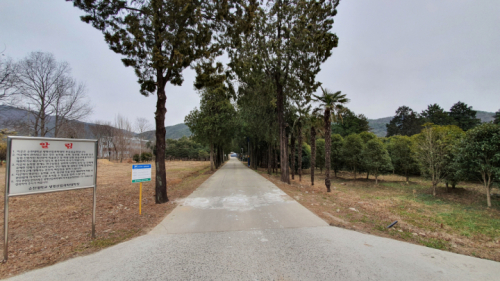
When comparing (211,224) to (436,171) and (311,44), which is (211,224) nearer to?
(311,44)

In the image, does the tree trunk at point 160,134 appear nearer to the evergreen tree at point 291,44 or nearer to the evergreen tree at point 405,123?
the evergreen tree at point 291,44

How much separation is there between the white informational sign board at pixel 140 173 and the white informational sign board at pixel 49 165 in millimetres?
1782

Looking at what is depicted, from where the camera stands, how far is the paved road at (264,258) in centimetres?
325

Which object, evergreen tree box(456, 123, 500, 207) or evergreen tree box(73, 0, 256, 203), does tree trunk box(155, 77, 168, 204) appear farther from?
evergreen tree box(456, 123, 500, 207)

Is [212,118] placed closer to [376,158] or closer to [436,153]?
[376,158]

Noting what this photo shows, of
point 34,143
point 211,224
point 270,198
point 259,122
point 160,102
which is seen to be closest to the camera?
point 34,143

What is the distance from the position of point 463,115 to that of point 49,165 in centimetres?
7900

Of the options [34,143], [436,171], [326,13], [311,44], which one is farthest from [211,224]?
[436,171]

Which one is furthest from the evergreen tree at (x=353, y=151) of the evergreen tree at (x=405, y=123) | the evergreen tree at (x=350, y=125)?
the evergreen tree at (x=405, y=123)

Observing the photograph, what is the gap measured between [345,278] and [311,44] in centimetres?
1373

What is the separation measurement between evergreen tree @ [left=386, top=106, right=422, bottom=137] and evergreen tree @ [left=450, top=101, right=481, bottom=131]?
899cm

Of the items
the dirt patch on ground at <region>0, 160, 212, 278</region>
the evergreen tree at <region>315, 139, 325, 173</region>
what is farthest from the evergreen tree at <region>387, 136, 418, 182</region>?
the dirt patch on ground at <region>0, 160, 212, 278</region>

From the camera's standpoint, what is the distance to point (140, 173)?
269 inches

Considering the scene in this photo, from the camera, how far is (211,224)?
19.1 ft
